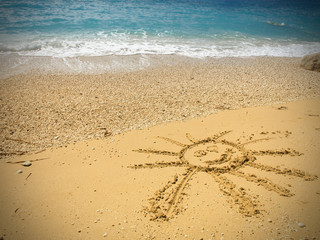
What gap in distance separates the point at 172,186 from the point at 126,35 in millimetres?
11554

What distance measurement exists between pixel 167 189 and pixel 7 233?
209 centimetres

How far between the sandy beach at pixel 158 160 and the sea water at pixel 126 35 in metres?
3.02

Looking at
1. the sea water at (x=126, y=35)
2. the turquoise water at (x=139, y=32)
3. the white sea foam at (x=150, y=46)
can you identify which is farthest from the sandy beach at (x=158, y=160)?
the turquoise water at (x=139, y=32)

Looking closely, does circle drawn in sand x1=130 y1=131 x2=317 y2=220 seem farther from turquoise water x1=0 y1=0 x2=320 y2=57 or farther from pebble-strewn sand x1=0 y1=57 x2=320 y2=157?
turquoise water x1=0 y1=0 x2=320 y2=57

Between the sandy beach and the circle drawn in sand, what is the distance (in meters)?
0.02

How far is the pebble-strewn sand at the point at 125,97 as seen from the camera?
431cm

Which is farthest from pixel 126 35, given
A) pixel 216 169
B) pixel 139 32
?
pixel 216 169

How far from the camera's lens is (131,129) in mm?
4375

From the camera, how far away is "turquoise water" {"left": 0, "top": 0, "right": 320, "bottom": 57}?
33.0 ft

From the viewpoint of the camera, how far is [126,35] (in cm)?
1241

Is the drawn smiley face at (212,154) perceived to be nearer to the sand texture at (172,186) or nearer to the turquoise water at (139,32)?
the sand texture at (172,186)

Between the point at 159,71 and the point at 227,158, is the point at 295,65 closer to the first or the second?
the point at 159,71

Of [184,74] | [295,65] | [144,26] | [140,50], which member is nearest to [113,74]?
[184,74]

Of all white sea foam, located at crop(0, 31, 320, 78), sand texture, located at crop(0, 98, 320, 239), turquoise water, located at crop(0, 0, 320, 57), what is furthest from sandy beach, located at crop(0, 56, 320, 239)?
turquoise water, located at crop(0, 0, 320, 57)
